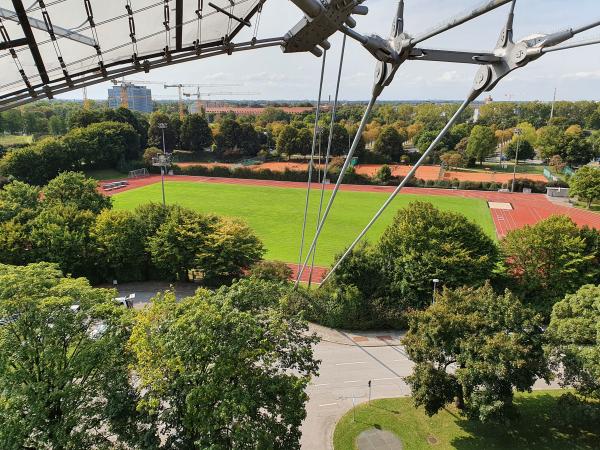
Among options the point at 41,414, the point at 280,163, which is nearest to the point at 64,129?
the point at 280,163

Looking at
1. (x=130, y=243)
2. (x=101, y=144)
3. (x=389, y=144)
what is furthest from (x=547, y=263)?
(x=101, y=144)

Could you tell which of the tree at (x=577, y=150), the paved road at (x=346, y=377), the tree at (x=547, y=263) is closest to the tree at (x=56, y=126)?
the tree at (x=577, y=150)

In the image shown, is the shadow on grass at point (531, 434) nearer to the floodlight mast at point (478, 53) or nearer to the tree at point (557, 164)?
the floodlight mast at point (478, 53)

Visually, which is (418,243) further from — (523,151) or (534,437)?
(523,151)

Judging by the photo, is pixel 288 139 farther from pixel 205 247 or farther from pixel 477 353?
pixel 477 353

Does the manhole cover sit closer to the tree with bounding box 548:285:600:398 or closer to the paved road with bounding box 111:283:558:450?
the paved road with bounding box 111:283:558:450

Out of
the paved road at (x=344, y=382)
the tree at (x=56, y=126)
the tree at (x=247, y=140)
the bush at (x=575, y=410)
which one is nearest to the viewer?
the bush at (x=575, y=410)
